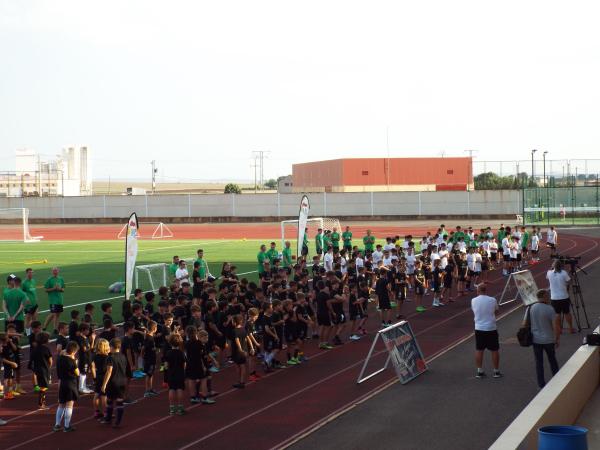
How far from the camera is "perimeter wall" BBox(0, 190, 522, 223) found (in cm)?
7606

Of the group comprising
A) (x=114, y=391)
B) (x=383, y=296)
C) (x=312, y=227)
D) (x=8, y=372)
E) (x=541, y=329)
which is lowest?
(x=8, y=372)

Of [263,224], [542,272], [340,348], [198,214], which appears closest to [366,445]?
[340,348]

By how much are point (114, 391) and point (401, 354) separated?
5.37 m

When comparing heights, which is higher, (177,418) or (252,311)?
(252,311)

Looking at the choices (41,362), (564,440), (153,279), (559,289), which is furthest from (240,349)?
(153,279)

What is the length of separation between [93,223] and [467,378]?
72.7 m

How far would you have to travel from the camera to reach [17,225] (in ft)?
268

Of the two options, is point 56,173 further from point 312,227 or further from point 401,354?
point 401,354

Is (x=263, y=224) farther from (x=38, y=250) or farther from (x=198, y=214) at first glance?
(x=38, y=250)

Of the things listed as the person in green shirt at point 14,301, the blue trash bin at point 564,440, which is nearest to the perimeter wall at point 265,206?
the person in green shirt at point 14,301

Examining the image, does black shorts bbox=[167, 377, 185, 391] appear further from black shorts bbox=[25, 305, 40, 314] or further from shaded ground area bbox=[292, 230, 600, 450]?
black shorts bbox=[25, 305, 40, 314]

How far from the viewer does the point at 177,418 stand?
13.0 metres

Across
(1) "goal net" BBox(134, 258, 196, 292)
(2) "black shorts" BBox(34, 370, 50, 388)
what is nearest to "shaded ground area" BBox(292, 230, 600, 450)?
(2) "black shorts" BBox(34, 370, 50, 388)

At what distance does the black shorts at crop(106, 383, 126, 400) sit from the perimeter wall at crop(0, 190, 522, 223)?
6578 cm
